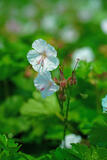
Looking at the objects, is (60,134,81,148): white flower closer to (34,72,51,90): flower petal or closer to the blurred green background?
the blurred green background

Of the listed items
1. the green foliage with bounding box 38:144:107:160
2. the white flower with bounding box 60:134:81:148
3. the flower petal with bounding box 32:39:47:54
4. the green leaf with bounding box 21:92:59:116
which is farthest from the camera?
the green leaf with bounding box 21:92:59:116

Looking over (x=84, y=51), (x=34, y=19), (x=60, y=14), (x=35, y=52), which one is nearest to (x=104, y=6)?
(x=60, y=14)

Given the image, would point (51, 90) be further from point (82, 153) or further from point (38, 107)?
point (38, 107)

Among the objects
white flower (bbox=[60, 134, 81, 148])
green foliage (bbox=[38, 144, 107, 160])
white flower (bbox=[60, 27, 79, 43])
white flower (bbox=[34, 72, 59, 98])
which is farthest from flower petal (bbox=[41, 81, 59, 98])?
white flower (bbox=[60, 27, 79, 43])

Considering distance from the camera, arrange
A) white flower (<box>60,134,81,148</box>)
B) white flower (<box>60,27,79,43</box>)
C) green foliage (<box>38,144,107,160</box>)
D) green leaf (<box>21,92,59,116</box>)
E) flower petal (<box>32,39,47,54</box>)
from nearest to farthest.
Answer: green foliage (<box>38,144,107,160</box>) → flower petal (<box>32,39,47,54</box>) → white flower (<box>60,134,81,148</box>) → green leaf (<box>21,92,59,116</box>) → white flower (<box>60,27,79,43</box>)

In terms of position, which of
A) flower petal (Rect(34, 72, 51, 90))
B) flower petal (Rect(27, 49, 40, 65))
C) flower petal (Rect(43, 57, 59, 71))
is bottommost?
flower petal (Rect(34, 72, 51, 90))

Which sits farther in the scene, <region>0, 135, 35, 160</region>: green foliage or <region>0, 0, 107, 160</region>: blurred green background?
<region>0, 0, 107, 160</region>: blurred green background

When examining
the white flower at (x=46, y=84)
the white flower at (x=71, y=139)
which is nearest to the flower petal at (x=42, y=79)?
the white flower at (x=46, y=84)
